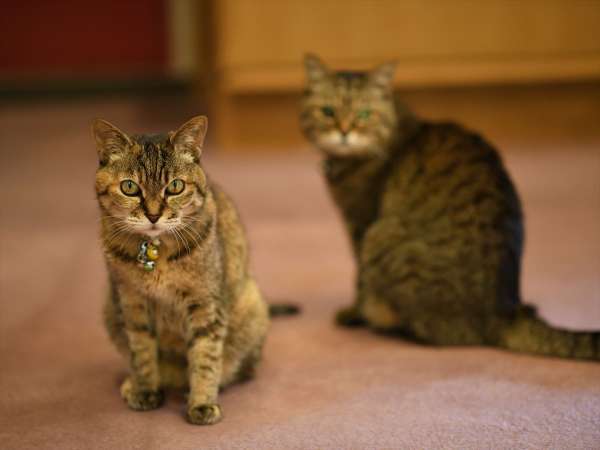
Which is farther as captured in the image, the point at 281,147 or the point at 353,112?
the point at 281,147

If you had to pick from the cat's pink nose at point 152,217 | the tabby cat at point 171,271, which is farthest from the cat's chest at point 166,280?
the cat's pink nose at point 152,217

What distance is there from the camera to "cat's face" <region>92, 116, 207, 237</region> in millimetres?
1538

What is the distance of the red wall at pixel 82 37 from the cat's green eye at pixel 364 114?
498cm

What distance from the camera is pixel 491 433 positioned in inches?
62.6

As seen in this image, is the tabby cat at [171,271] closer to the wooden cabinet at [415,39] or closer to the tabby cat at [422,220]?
the tabby cat at [422,220]

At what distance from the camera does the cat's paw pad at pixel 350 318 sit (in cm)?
230

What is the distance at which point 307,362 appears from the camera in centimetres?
203

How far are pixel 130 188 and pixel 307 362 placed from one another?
2.42ft

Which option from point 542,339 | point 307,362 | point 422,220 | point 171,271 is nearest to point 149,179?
point 171,271

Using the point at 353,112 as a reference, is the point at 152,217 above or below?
below

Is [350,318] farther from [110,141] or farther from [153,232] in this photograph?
[110,141]

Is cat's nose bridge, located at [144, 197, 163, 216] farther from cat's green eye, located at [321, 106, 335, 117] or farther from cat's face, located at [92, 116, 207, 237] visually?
cat's green eye, located at [321, 106, 335, 117]

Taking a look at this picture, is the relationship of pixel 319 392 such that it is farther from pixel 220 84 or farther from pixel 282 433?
pixel 220 84

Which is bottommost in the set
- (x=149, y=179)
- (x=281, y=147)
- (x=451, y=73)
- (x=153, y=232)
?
(x=281, y=147)
